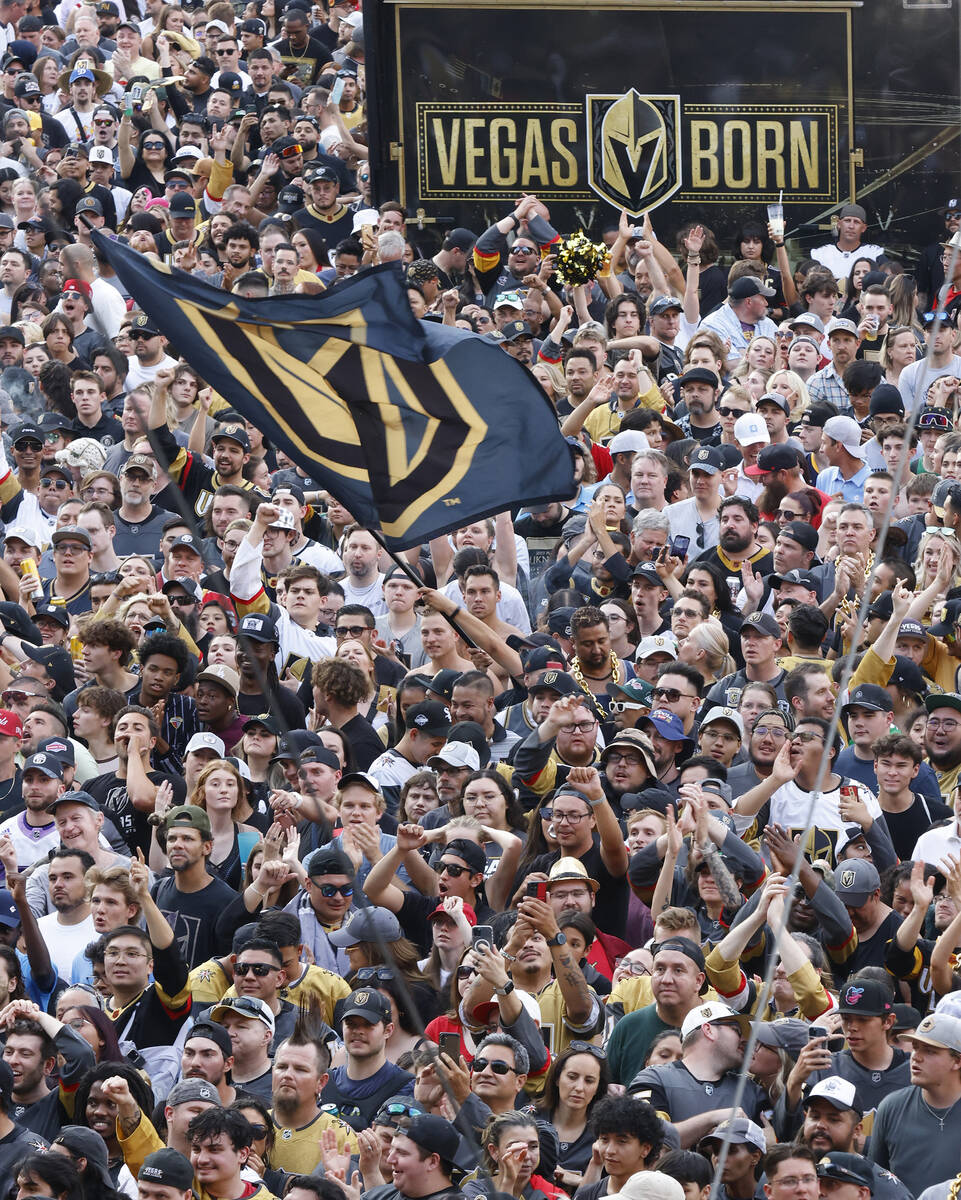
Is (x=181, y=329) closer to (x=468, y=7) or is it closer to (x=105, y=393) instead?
(x=105, y=393)

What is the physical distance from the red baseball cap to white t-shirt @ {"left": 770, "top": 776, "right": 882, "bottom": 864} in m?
3.58

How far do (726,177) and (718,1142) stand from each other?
12.4 metres

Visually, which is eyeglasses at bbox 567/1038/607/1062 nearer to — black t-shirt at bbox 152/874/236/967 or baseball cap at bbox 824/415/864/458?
black t-shirt at bbox 152/874/236/967

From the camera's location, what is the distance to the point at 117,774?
1234cm

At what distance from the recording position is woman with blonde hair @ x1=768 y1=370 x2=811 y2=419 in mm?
15391

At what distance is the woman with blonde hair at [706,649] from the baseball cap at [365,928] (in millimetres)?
2533

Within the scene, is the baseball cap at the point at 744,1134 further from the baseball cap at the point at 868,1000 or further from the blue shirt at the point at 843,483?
the blue shirt at the point at 843,483

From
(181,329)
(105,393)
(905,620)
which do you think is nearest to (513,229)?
(105,393)

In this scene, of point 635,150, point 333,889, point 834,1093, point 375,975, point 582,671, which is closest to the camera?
point 834,1093

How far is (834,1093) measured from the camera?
9172mm

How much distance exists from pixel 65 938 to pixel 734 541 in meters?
4.18

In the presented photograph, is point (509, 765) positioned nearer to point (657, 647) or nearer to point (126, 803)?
point (657, 647)

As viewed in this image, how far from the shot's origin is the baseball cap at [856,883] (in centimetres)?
1041

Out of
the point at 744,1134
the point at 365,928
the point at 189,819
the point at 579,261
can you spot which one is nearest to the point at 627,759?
the point at 365,928
